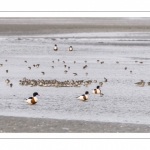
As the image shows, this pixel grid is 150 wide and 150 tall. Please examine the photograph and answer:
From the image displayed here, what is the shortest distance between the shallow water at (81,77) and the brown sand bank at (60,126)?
0.75 m

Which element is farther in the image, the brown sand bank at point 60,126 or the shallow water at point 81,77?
Result: the shallow water at point 81,77

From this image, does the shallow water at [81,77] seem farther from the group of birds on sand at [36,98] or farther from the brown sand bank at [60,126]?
the brown sand bank at [60,126]

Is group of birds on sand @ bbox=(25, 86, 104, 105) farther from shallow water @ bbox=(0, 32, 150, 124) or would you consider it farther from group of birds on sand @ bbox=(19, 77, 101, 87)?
group of birds on sand @ bbox=(19, 77, 101, 87)

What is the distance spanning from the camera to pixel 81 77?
73.5 feet

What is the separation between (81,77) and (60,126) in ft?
32.2

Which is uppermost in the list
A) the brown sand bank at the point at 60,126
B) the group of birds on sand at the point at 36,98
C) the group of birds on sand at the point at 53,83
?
the group of birds on sand at the point at 53,83

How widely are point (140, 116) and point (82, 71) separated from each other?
33.2 ft

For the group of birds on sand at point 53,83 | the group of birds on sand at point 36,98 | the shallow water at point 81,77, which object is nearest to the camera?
the shallow water at point 81,77

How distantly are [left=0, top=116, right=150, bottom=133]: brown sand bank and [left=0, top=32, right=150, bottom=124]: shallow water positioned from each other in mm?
746

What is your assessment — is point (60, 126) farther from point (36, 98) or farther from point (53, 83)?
point (53, 83)

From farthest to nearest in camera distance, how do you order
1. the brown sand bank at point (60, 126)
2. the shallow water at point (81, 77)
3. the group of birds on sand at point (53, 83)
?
the group of birds on sand at point (53, 83)
the shallow water at point (81, 77)
the brown sand bank at point (60, 126)

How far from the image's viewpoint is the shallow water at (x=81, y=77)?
49.1 ft

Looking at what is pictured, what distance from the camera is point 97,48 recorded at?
35.5m

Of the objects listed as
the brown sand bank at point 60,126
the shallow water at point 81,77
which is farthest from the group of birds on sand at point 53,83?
the brown sand bank at point 60,126
